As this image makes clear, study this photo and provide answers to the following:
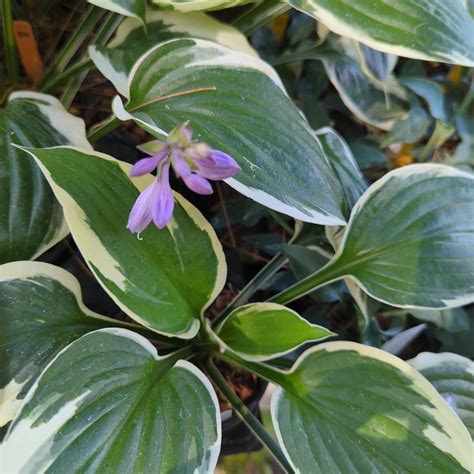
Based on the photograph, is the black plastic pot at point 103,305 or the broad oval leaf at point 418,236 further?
the black plastic pot at point 103,305

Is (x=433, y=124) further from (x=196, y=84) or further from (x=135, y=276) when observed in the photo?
(x=135, y=276)

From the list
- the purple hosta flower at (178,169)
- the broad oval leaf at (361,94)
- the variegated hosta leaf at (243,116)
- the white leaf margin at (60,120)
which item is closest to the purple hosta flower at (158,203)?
the purple hosta flower at (178,169)

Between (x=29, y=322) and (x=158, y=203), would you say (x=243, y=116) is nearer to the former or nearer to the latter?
(x=158, y=203)

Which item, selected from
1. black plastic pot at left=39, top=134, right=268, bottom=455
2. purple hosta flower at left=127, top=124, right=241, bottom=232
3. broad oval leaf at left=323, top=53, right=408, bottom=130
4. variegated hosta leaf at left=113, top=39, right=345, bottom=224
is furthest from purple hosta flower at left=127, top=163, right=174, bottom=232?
broad oval leaf at left=323, top=53, right=408, bottom=130

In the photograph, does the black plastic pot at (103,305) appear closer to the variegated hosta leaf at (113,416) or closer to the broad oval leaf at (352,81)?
the variegated hosta leaf at (113,416)

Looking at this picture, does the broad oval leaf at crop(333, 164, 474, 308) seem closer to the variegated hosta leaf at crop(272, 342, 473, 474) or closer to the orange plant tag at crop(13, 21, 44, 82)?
the variegated hosta leaf at crop(272, 342, 473, 474)

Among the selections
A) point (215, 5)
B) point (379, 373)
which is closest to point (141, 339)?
point (379, 373)
